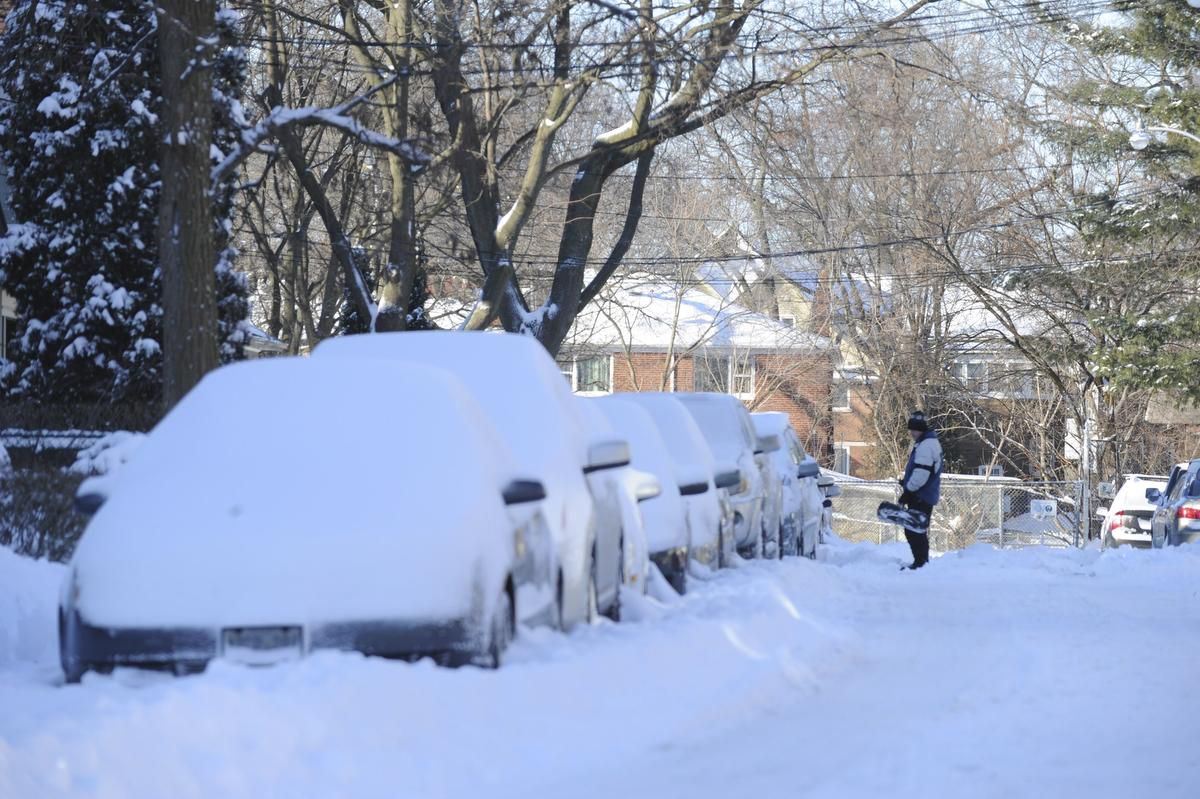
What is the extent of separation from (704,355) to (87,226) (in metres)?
39.5

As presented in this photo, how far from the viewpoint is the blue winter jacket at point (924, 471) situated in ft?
66.7

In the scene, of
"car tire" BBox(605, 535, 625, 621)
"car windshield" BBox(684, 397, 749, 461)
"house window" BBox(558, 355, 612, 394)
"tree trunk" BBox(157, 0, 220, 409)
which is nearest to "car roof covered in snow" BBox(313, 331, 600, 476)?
"car tire" BBox(605, 535, 625, 621)

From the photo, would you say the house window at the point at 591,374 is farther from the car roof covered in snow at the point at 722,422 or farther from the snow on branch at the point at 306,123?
the car roof covered in snow at the point at 722,422

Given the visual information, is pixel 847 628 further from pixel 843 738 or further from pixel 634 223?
pixel 634 223

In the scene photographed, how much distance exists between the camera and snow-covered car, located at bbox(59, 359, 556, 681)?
23.1 feet

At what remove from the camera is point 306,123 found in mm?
18906

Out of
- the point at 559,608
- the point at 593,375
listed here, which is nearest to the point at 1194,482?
the point at 559,608

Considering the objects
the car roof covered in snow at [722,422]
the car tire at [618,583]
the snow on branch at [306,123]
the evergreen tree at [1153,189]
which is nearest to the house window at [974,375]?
the evergreen tree at [1153,189]

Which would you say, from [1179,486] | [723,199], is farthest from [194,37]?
[723,199]

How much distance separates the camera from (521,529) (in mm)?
8391

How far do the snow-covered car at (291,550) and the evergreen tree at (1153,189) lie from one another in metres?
Result: 27.7

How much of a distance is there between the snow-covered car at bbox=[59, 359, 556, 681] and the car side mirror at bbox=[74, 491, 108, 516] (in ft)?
0.77

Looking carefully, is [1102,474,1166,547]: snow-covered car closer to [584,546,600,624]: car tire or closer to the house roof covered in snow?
[584,546,600,624]: car tire

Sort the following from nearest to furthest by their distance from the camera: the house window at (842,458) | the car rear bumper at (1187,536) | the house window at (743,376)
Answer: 1. the car rear bumper at (1187,536)
2. the house window at (743,376)
3. the house window at (842,458)
